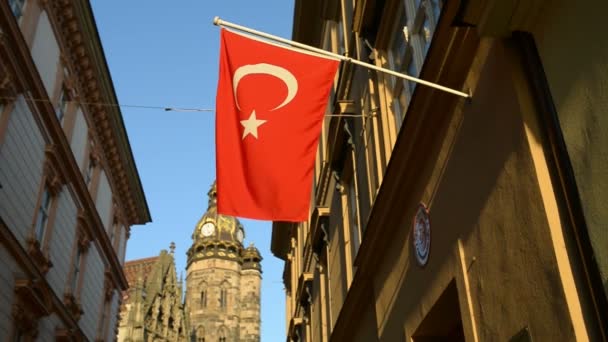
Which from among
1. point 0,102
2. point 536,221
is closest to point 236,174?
point 536,221

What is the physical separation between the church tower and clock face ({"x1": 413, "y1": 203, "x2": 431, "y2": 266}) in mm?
70501

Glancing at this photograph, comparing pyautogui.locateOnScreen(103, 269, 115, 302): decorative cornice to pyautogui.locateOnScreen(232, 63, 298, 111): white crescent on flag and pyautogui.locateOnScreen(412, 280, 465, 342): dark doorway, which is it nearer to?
pyautogui.locateOnScreen(232, 63, 298, 111): white crescent on flag

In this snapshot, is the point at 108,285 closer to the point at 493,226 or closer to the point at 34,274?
the point at 34,274

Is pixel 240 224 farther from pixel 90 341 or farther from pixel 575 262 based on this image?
pixel 575 262

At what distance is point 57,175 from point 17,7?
18.9 feet

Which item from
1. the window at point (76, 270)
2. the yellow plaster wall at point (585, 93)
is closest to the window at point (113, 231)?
the window at point (76, 270)

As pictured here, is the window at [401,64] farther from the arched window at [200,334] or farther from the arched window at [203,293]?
the arched window at [203,293]

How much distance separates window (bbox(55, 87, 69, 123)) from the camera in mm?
20828

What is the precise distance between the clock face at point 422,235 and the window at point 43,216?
14.0 meters

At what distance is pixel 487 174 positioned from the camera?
5.69 m

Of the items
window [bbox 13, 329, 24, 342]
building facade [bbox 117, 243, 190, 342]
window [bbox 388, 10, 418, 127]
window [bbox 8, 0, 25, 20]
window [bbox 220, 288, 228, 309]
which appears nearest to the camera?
window [bbox 388, 10, 418, 127]

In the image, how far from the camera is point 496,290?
5.50 meters

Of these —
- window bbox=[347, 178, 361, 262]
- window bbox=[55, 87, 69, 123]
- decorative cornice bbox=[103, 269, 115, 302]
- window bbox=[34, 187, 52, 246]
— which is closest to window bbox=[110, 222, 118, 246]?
decorative cornice bbox=[103, 269, 115, 302]

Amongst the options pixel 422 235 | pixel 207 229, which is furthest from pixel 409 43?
pixel 207 229
